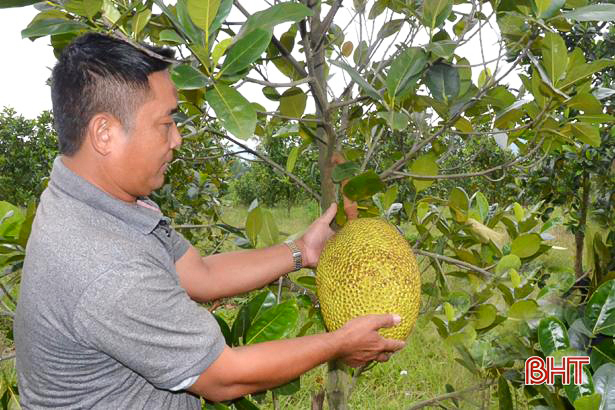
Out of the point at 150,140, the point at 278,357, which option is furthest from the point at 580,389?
the point at 150,140

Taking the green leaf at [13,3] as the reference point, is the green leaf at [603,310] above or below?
below

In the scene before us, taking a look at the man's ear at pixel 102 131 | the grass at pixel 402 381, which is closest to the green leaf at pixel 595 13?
the man's ear at pixel 102 131

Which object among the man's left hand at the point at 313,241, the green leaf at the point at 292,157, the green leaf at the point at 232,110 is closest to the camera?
the green leaf at the point at 232,110

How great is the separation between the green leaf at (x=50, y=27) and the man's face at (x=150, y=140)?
15 centimetres

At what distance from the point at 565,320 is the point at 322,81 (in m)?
0.67

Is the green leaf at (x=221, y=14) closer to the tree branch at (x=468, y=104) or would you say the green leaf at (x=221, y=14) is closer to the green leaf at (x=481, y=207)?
the tree branch at (x=468, y=104)

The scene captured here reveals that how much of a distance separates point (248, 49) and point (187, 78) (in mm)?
90

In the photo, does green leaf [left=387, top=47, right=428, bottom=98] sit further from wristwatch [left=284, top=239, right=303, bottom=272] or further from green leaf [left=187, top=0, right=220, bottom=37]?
wristwatch [left=284, top=239, right=303, bottom=272]

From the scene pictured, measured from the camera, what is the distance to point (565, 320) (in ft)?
3.43

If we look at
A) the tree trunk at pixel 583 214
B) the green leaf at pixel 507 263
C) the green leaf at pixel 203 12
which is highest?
the green leaf at pixel 203 12

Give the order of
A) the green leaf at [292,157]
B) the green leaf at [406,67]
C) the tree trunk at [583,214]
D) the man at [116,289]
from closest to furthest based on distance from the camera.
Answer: the man at [116,289] → the green leaf at [406,67] → the green leaf at [292,157] → the tree trunk at [583,214]

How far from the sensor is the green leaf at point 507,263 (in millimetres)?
1099

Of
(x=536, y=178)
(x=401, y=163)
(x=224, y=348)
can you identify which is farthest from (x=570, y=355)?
(x=536, y=178)

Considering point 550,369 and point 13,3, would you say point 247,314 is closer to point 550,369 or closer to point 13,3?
point 550,369
